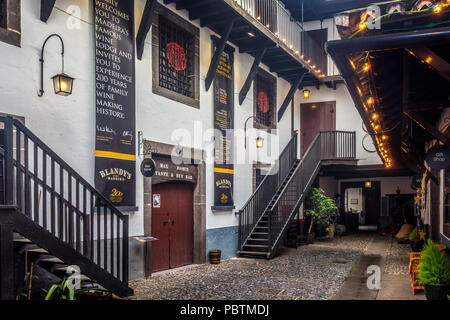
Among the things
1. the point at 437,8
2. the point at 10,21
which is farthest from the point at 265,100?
the point at 437,8

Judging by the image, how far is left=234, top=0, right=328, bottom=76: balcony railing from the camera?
10844 mm

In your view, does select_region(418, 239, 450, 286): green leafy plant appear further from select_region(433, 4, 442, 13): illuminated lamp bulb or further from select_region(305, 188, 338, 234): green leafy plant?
select_region(305, 188, 338, 234): green leafy plant

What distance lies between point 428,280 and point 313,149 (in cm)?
808

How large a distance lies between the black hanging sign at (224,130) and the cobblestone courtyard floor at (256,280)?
171 cm

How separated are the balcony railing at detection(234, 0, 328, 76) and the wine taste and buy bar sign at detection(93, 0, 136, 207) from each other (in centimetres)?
334

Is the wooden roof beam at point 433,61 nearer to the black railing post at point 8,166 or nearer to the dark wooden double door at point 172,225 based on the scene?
the black railing post at point 8,166

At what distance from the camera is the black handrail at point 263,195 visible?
1124 cm

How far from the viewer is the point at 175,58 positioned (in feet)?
29.9

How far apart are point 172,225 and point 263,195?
3.74 metres

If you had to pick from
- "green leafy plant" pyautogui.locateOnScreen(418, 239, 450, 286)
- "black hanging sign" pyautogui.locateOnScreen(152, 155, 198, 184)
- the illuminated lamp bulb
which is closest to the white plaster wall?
"black hanging sign" pyautogui.locateOnScreen(152, 155, 198, 184)

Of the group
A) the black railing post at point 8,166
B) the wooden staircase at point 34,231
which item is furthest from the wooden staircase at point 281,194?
the black railing post at point 8,166

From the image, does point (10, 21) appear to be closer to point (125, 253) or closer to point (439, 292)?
point (125, 253)
